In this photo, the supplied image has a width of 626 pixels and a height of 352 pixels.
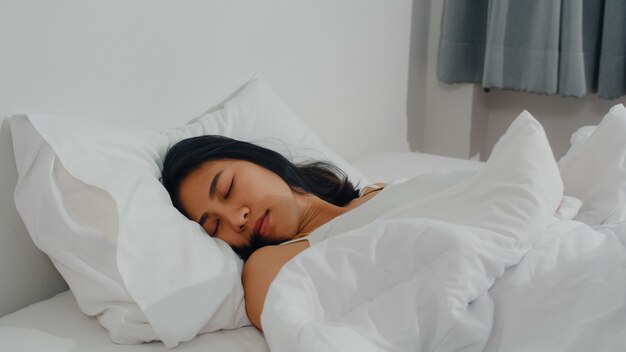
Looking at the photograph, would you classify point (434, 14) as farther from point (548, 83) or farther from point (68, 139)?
point (68, 139)

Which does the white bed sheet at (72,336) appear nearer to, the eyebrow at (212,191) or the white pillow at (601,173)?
the eyebrow at (212,191)

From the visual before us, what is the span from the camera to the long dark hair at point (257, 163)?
4.79ft

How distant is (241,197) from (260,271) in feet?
0.62

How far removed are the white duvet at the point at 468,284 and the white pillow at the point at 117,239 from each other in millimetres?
221

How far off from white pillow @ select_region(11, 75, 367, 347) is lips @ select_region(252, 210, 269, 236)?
3.8 inches

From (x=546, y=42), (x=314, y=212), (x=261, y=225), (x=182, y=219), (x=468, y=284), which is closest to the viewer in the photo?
(x=468, y=284)

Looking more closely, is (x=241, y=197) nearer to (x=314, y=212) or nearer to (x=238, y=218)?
(x=238, y=218)

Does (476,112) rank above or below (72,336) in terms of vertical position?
above

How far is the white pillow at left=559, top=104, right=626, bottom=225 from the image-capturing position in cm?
143

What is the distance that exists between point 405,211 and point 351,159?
1002mm

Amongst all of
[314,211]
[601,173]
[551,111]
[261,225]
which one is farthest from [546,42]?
[261,225]

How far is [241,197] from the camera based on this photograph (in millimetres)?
1448

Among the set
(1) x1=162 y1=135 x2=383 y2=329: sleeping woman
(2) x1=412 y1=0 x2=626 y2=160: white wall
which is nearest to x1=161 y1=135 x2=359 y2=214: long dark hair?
(1) x1=162 y1=135 x2=383 y2=329: sleeping woman

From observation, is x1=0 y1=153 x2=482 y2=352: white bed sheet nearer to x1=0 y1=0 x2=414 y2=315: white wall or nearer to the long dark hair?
x1=0 y1=0 x2=414 y2=315: white wall
